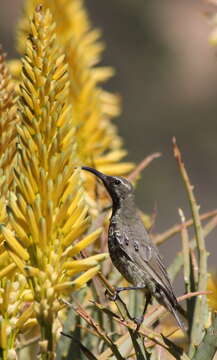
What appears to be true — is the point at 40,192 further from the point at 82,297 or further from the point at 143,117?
the point at 143,117

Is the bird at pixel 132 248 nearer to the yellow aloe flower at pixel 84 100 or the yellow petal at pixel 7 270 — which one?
the yellow aloe flower at pixel 84 100

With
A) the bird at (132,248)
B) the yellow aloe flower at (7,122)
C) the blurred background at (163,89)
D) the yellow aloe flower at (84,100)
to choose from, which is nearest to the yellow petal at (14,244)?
the yellow aloe flower at (7,122)

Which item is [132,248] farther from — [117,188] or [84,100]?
[84,100]

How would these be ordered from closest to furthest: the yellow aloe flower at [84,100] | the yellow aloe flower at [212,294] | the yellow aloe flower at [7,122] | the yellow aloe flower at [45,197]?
the yellow aloe flower at [45,197]
the yellow aloe flower at [7,122]
the yellow aloe flower at [212,294]
the yellow aloe flower at [84,100]

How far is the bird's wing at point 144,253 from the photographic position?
Answer: 87.4 inches

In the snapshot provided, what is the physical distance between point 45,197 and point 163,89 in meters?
15.2

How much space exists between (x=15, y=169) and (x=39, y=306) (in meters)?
0.22

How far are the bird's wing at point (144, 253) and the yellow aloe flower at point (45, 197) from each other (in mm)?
948

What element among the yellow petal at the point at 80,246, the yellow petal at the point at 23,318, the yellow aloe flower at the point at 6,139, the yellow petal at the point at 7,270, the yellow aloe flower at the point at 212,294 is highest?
the yellow aloe flower at the point at 6,139

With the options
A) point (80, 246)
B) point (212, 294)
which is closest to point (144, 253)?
point (212, 294)

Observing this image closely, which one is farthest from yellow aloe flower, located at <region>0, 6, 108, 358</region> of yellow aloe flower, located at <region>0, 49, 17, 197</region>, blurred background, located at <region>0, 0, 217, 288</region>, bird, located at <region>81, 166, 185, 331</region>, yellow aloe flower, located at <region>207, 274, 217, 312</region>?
blurred background, located at <region>0, 0, 217, 288</region>

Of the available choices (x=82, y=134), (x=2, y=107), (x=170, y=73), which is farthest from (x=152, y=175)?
(x=2, y=107)

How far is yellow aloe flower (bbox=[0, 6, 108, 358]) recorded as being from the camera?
120cm

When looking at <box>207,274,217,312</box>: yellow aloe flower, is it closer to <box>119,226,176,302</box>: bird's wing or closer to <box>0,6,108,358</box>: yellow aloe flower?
<box>119,226,176,302</box>: bird's wing
